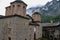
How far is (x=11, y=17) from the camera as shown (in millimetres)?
35312

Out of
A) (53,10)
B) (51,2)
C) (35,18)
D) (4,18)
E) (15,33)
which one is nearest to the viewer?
(15,33)

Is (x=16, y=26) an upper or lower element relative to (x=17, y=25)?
lower

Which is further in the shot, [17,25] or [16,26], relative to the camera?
[17,25]

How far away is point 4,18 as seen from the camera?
1435 inches

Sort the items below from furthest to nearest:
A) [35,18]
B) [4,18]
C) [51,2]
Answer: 1. [51,2]
2. [35,18]
3. [4,18]

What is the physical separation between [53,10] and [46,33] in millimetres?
59275

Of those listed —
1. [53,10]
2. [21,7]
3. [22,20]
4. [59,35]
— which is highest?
[53,10]

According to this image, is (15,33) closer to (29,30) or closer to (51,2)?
(29,30)

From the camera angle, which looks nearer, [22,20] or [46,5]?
[22,20]

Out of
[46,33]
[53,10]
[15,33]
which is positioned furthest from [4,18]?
[53,10]

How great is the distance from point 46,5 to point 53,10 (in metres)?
8.66

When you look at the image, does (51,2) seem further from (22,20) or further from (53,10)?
(22,20)

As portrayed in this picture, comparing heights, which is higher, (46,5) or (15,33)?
(46,5)

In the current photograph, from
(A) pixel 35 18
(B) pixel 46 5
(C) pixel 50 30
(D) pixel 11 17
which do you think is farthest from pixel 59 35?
(B) pixel 46 5
